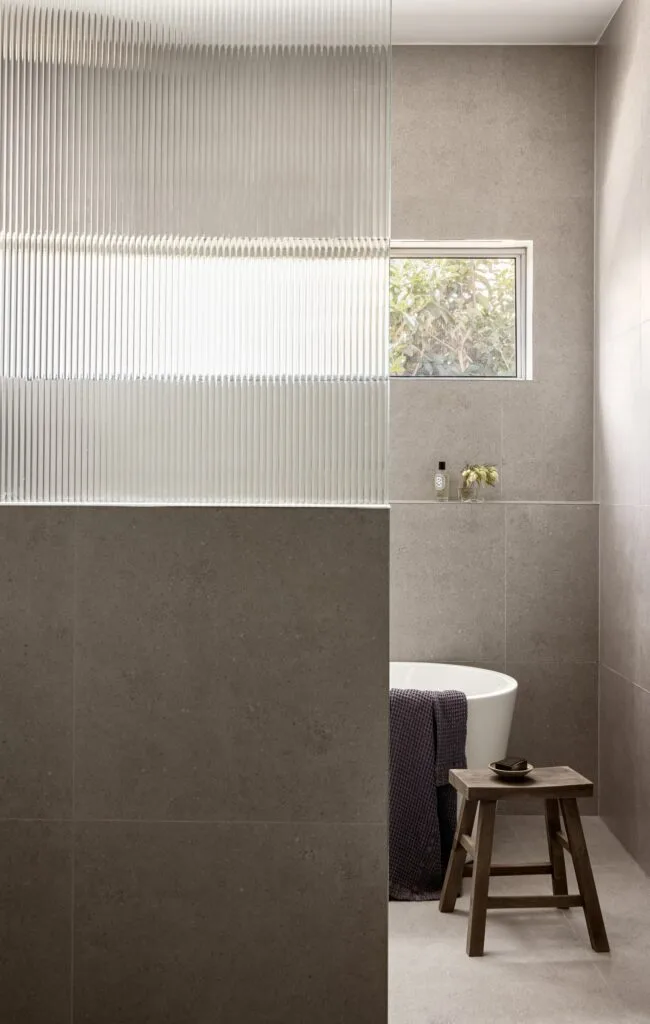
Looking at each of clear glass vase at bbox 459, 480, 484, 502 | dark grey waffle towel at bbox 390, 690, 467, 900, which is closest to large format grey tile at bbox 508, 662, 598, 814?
clear glass vase at bbox 459, 480, 484, 502

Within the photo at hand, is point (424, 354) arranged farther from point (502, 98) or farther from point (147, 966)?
point (147, 966)

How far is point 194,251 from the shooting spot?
69.2 inches

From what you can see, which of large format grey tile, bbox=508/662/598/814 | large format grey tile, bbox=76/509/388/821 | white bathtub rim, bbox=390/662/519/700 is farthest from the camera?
large format grey tile, bbox=508/662/598/814

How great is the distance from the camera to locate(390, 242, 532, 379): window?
13.9ft

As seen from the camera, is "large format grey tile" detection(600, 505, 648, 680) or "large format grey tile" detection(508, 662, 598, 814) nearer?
"large format grey tile" detection(600, 505, 648, 680)

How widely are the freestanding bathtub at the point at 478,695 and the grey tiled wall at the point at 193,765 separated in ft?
5.80

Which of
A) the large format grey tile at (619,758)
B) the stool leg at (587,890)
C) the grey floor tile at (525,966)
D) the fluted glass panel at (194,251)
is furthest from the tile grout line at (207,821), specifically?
the large format grey tile at (619,758)

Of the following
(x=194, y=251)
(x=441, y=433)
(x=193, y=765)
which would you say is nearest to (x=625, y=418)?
(x=441, y=433)

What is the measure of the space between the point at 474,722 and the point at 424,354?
164cm

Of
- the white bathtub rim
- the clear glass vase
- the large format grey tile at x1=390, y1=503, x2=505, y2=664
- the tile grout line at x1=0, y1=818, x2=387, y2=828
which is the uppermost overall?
the clear glass vase

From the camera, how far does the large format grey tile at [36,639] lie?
1748 mm

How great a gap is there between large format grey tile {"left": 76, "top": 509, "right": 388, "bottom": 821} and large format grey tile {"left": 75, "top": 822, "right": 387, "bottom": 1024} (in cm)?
5

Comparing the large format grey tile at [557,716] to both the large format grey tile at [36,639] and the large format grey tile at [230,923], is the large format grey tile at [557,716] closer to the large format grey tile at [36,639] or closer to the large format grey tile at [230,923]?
the large format grey tile at [230,923]

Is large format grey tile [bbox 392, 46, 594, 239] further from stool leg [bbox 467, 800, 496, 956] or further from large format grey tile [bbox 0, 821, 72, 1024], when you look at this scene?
large format grey tile [bbox 0, 821, 72, 1024]
